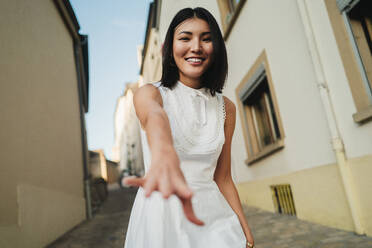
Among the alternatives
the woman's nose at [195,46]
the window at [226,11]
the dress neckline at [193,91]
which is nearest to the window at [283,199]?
the window at [226,11]

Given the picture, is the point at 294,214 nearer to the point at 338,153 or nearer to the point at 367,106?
the point at 338,153

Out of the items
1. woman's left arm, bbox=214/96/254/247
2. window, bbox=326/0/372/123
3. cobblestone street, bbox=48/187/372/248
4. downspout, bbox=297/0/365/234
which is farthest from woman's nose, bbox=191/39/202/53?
downspout, bbox=297/0/365/234

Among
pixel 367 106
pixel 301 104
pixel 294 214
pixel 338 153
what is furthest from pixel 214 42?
pixel 294 214

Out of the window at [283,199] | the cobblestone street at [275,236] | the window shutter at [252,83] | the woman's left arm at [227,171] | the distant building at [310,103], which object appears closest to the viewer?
the woman's left arm at [227,171]

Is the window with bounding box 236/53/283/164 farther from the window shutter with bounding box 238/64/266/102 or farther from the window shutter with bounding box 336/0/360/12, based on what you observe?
the window shutter with bounding box 336/0/360/12

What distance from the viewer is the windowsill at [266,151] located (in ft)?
16.7

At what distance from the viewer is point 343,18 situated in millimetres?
3404

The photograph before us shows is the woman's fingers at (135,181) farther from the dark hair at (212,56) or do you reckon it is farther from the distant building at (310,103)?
the distant building at (310,103)

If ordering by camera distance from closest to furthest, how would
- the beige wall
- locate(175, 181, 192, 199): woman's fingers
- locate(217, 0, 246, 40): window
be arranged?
locate(175, 181, 192, 199): woman's fingers, the beige wall, locate(217, 0, 246, 40): window

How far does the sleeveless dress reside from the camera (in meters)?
0.97

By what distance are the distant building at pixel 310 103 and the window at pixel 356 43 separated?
0.01m

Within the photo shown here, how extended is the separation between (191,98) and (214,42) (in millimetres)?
285

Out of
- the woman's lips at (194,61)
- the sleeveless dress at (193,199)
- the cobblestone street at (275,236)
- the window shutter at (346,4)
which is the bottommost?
the cobblestone street at (275,236)

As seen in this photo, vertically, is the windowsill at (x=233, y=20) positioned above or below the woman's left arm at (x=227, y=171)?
above
